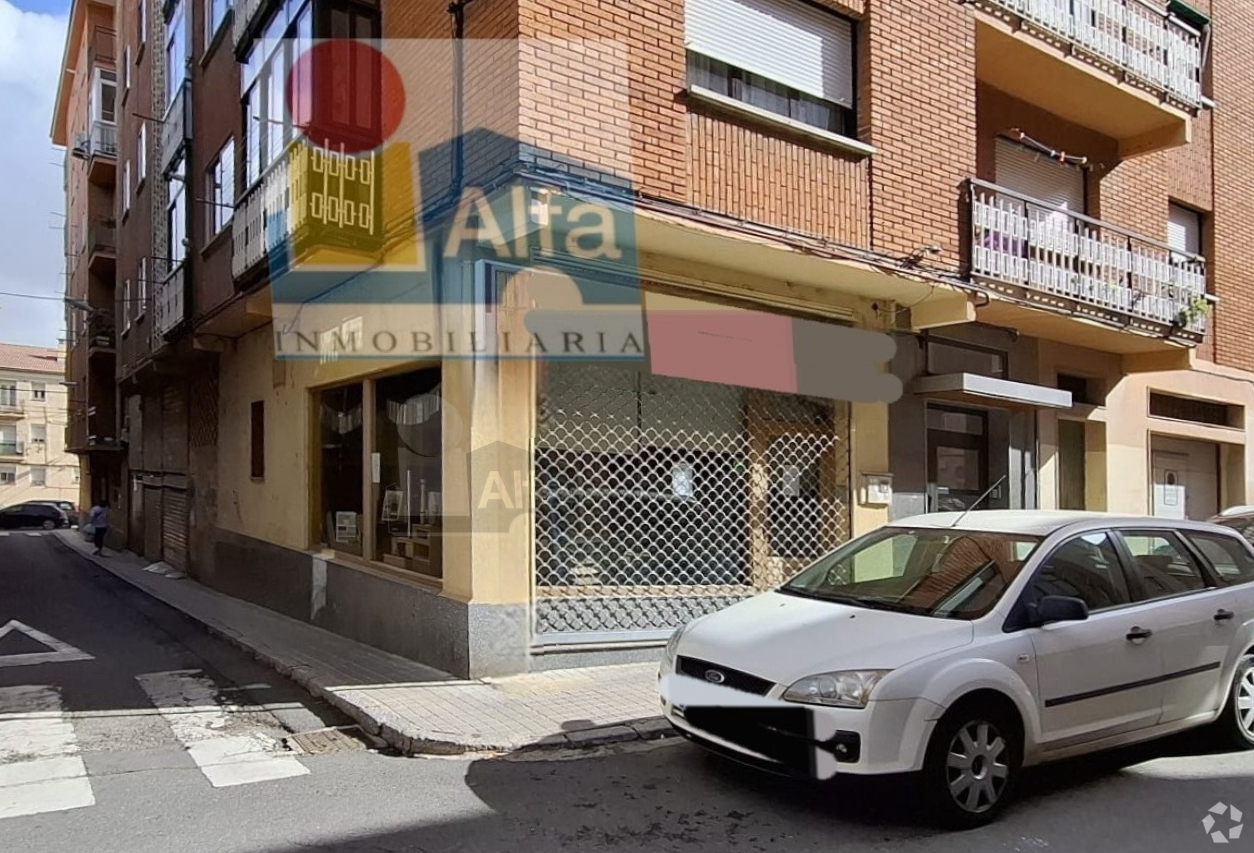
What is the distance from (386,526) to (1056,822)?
666 centimetres

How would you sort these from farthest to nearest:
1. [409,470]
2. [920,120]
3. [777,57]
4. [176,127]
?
[176,127] → [920,120] → [409,470] → [777,57]

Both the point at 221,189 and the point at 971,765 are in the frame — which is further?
the point at 221,189

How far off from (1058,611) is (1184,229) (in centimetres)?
1241

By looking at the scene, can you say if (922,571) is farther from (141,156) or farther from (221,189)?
(141,156)

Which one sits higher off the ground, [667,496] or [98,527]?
[667,496]

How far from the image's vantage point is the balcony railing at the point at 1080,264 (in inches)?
375

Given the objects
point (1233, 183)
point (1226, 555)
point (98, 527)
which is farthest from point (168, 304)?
point (1233, 183)

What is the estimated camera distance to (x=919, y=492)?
32.1 feet

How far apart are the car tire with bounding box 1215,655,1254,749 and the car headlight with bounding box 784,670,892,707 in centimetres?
277

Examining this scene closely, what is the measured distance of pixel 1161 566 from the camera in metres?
5.23

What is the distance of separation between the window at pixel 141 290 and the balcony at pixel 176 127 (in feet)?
9.08

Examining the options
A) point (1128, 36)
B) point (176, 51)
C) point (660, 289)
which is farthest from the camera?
point (176, 51)

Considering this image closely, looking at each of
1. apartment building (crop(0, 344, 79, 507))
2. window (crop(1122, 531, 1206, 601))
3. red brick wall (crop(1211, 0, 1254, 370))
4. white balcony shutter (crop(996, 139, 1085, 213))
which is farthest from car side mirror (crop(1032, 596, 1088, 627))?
apartment building (crop(0, 344, 79, 507))

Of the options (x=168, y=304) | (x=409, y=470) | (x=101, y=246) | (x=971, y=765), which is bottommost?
(x=971, y=765)
